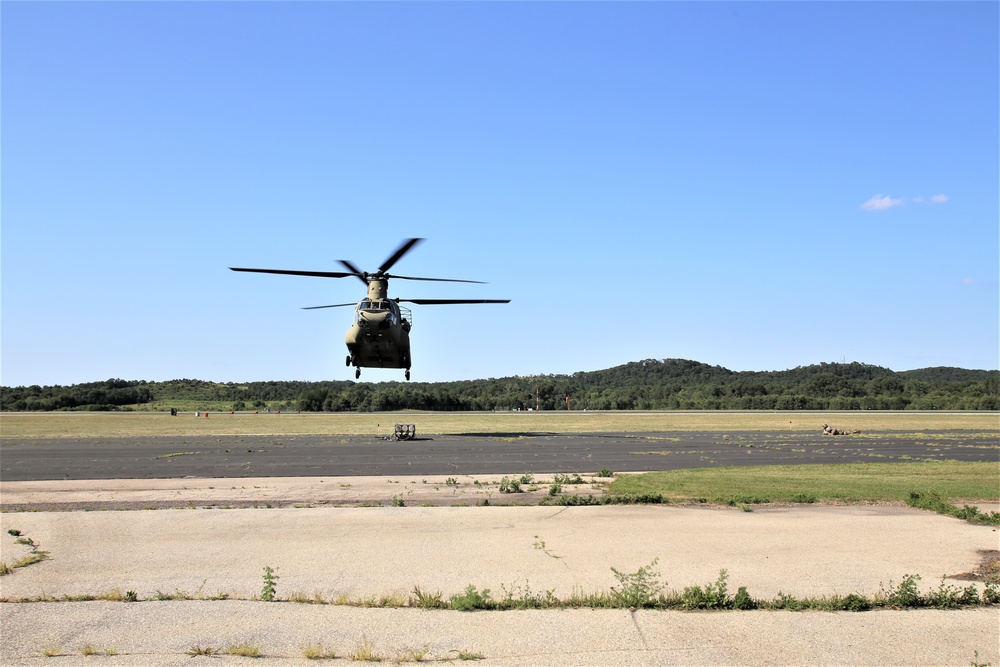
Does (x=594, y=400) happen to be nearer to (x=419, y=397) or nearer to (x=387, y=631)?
(x=419, y=397)

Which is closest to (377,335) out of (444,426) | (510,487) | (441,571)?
(510,487)

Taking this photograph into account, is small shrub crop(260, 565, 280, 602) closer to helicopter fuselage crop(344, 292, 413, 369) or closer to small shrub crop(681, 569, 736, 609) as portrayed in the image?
small shrub crop(681, 569, 736, 609)

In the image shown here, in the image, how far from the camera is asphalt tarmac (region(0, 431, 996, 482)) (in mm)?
28484

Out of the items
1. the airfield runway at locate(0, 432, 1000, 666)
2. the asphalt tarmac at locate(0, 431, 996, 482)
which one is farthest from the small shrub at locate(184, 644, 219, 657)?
the asphalt tarmac at locate(0, 431, 996, 482)

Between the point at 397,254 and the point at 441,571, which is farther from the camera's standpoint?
the point at 397,254

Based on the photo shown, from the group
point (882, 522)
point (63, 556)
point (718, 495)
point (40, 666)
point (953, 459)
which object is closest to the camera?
point (40, 666)

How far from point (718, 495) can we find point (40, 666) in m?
16.3

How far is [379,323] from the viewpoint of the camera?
1679 inches

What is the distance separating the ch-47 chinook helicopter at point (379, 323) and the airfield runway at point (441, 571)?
1949 cm

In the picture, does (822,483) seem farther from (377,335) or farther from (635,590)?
(377,335)

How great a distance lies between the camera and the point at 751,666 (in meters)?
7.56

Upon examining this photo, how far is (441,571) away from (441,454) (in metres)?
24.6

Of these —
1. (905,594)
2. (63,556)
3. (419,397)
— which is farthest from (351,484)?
(419,397)

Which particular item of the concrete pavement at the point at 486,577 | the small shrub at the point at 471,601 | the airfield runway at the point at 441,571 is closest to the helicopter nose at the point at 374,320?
the airfield runway at the point at 441,571
